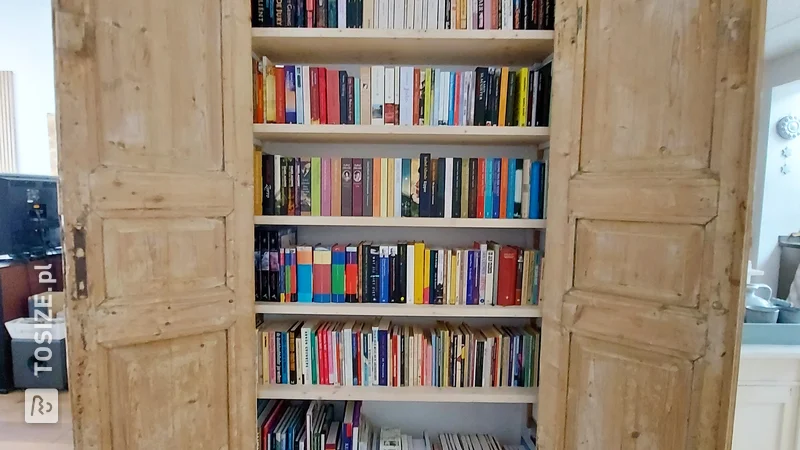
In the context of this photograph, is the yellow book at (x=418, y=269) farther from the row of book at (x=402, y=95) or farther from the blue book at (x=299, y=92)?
the blue book at (x=299, y=92)

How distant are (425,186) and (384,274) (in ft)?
1.15

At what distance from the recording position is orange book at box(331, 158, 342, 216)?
1.29 m

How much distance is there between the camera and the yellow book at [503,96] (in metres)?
1.24

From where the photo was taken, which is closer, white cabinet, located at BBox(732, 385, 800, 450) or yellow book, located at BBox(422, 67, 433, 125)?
yellow book, located at BBox(422, 67, 433, 125)

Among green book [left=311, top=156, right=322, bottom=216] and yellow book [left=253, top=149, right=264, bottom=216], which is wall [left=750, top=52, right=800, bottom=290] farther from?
yellow book [left=253, top=149, right=264, bottom=216]

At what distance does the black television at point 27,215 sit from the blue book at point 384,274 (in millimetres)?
2294

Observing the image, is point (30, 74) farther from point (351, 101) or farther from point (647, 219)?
point (647, 219)

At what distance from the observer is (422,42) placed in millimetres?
1236

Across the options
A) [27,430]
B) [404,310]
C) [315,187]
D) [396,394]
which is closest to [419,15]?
[315,187]

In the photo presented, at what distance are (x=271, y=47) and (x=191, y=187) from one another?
0.58 meters

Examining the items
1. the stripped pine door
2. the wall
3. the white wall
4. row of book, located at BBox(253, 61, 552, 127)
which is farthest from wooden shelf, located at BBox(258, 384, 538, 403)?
the white wall

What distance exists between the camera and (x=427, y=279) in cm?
132

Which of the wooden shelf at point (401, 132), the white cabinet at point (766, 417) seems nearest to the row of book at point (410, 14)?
the wooden shelf at point (401, 132)

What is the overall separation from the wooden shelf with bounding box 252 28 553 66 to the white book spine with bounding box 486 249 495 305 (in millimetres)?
723
